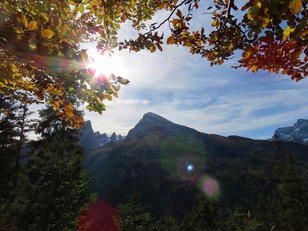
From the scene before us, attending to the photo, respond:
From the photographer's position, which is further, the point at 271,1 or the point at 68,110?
the point at 68,110

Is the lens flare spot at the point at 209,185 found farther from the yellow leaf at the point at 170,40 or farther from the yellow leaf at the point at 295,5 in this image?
the yellow leaf at the point at 295,5

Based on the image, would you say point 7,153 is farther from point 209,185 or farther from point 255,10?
point 209,185

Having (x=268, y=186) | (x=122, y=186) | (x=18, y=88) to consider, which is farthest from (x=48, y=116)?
(x=268, y=186)

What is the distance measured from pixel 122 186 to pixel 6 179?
12081 cm

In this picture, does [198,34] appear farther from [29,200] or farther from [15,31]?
[29,200]

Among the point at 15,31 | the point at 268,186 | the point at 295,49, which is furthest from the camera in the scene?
the point at 268,186

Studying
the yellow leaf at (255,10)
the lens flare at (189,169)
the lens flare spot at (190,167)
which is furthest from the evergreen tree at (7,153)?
the lens flare spot at (190,167)

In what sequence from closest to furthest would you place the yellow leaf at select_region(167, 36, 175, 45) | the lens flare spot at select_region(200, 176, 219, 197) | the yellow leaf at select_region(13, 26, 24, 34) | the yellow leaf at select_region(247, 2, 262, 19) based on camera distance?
the yellow leaf at select_region(247, 2, 262, 19) → the yellow leaf at select_region(13, 26, 24, 34) → the yellow leaf at select_region(167, 36, 175, 45) → the lens flare spot at select_region(200, 176, 219, 197)

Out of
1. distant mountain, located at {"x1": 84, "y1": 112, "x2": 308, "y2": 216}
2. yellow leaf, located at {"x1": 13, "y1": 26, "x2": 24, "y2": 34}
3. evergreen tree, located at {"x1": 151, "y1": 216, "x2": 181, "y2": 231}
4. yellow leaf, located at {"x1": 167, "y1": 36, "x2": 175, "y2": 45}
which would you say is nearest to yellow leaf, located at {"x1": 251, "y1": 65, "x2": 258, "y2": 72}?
yellow leaf, located at {"x1": 167, "y1": 36, "x2": 175, "y2": 45}

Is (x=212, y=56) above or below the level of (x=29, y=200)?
above

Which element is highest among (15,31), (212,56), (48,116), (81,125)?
(48,116)

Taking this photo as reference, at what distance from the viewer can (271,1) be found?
1539 mm

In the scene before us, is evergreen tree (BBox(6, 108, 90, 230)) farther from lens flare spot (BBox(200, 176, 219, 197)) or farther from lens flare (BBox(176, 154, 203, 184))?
lens flare spot (BBox(200, 176, 219, 197))

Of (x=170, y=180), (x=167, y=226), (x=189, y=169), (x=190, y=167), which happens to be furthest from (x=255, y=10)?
(x=190, y=167)
